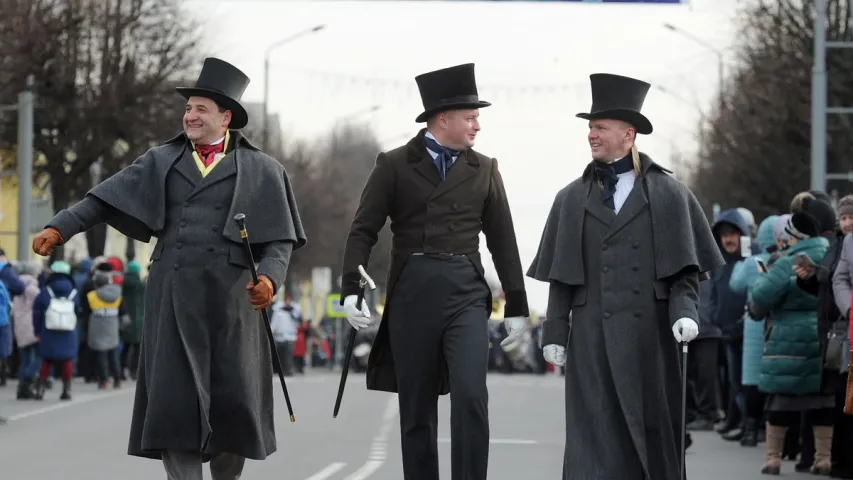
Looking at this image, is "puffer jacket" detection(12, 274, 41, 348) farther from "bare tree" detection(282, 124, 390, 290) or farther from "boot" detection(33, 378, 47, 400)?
"bare tree" detection(282, 124, 390, 290)

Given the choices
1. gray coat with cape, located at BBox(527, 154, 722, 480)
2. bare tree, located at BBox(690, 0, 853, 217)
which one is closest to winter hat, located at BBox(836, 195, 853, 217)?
gray coat with cape, located at BBox(527, 154, 722, 480)

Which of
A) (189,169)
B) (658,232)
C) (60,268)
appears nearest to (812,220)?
(658,232)

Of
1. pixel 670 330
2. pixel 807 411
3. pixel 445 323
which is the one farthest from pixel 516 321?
pixel 807 411

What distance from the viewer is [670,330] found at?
1069 cm

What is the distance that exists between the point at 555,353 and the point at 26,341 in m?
16.0

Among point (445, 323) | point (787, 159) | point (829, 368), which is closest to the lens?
point (445, 323)

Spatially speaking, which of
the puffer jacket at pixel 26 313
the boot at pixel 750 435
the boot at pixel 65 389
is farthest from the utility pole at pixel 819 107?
the boot at pixel 750 435

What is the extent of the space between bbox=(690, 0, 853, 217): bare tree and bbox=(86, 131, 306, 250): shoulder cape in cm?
3559

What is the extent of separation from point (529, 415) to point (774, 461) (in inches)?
328

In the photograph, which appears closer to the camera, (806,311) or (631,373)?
(631,373)

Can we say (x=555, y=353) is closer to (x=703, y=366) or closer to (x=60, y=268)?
(x=703, y=366)

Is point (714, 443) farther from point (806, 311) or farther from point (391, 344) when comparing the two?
point (391, 344)

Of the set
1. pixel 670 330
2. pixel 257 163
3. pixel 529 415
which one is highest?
pixel 257 163

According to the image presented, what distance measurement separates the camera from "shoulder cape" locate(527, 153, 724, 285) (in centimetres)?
1064
